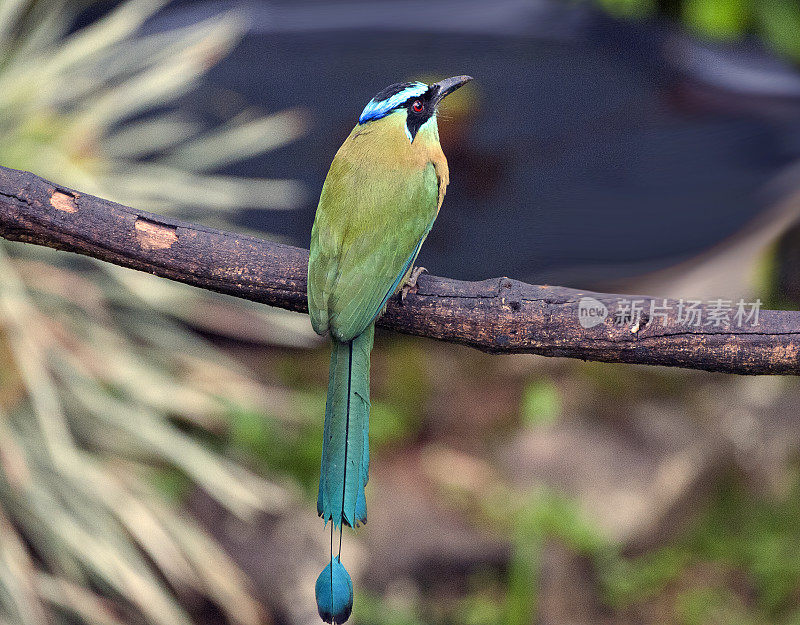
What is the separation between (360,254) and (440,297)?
0.62 feet

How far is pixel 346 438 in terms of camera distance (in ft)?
5.63

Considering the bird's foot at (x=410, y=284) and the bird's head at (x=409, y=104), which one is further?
the bird's head at (x=409, y=104)

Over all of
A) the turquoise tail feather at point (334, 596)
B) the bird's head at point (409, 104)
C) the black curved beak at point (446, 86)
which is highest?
the black curved beak at point (446, 86)

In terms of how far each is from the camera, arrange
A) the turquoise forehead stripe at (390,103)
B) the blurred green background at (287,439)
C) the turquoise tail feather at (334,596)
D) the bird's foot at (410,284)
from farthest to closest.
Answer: the blurred green background at (287,439) < the turquoise forehead stripe at (390,103) < the bird's foot at (410,284) < the turquoise tail feather at (334,596)

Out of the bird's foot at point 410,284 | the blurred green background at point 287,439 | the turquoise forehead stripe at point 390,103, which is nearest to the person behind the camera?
the bird's foot at point 410,284

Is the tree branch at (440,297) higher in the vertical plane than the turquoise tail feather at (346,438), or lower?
higher

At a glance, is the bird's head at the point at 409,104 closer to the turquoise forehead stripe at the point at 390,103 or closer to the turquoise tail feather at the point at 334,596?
the turquoise forehead stripe at the point at 390,103

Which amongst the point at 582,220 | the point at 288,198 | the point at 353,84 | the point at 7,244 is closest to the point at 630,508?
the point at 582,220

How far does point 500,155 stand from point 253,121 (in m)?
1.17

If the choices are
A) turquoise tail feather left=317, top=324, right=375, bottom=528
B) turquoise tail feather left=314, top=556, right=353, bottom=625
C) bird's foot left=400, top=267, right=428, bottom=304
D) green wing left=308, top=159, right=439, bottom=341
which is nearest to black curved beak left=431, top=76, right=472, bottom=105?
green wing left=308, top=159, right=439, bottom=341

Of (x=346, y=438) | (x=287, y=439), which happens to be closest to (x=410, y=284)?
(x=346, y=438)

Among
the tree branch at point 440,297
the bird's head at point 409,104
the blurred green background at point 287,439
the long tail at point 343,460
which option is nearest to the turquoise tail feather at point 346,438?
the long tail at point 343,460

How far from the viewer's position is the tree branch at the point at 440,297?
5.66 feet

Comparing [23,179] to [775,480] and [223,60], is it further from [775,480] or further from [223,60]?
[775,480]
